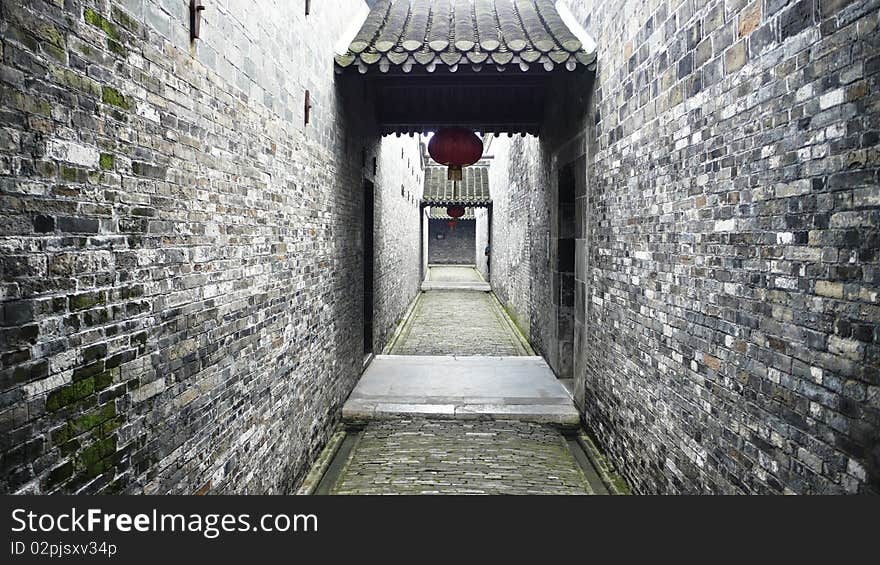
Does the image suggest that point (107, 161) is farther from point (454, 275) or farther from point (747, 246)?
point (454, 275)

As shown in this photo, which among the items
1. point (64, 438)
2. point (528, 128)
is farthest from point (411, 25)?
point (64, 438)

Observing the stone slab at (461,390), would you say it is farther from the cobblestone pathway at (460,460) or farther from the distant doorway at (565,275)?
the distant doorway at (565,275)

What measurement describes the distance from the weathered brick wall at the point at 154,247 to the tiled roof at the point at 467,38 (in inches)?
34.8

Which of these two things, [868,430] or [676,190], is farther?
[676,190]

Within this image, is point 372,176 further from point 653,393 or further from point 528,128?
point 653,393

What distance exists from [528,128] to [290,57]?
4622mm

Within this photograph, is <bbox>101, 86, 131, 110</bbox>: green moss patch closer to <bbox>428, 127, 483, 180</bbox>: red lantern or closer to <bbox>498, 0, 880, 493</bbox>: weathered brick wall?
<bbox>498, 0, 880, 493</bbox>: weathered brick wall

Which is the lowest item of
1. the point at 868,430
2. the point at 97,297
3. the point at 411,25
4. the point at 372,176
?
the point at 868,430

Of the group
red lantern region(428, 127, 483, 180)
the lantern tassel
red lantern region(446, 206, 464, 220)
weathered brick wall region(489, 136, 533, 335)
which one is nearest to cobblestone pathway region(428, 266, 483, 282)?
weathered brick wall region(489, 136, 533, 335)

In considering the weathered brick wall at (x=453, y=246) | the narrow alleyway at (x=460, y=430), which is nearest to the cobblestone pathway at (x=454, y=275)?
the weathered brick wall at (x=453, y=246)

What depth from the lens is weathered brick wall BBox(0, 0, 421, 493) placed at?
5.34 ft

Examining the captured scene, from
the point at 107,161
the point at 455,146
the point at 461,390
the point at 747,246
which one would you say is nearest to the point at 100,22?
the point at 107,161

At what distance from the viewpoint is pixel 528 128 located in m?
7.86

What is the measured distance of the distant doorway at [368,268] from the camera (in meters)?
7.73
